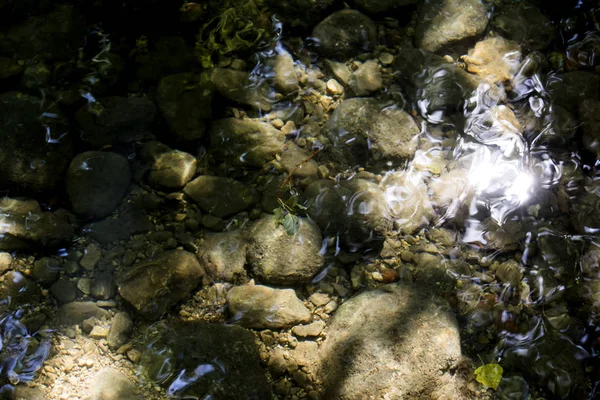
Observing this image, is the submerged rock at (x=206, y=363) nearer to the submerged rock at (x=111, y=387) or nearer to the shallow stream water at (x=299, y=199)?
the shallow stream water at (x=299, y=199)

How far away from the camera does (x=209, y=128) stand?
3363 millimetres

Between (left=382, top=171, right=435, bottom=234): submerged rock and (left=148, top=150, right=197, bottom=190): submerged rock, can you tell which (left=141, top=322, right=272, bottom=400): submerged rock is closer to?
(left=148, top=150, right=197, bottom=190): submerged rock

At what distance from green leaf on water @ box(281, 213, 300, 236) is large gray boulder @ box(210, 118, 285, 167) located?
1.67 ft

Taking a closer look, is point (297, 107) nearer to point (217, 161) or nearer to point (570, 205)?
point (217, 161)

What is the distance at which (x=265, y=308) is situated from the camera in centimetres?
280

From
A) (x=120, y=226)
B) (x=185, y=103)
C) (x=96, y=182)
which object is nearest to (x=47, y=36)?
(x=185, y=103)

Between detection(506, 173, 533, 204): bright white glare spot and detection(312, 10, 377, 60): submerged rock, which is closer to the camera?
detection(506, 173, 533, 204): bright white glare spot

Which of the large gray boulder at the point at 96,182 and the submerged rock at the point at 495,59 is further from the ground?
the submerged rock at the point at 495,59

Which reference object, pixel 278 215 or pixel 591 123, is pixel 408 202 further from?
pixel 591 123

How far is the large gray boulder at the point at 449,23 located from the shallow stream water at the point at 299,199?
0.06ft

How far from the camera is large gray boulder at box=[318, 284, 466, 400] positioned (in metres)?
2.52

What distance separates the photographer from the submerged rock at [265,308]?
2789 mm

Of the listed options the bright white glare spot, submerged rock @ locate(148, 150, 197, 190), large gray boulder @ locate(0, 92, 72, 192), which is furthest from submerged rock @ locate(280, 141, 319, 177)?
large gray boulder @ locate(0, 92, 72, 192)

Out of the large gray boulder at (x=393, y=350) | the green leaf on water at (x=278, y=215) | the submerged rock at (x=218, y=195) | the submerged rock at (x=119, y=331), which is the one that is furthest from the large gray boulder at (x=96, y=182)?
the large gray boulder at (x=393, y=350)
